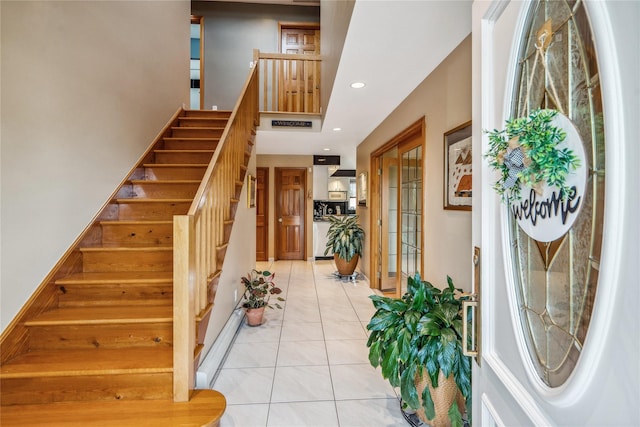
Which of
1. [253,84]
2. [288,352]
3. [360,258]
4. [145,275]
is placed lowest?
[288,352]

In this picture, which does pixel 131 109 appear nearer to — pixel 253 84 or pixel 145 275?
pixel 253 84

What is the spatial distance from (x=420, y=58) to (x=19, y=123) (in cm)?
257

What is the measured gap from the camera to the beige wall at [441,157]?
194 cm

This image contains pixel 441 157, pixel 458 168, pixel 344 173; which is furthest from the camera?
pixel 344 173

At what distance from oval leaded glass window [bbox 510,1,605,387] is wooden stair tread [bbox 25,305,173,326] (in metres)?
1.88

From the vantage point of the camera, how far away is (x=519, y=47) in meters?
0.77

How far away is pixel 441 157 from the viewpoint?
2.30 meters

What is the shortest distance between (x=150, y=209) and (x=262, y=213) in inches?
155

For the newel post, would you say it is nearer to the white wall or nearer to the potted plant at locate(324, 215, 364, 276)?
the white wall

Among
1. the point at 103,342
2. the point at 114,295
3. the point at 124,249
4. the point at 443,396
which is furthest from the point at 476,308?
the point at 124,249

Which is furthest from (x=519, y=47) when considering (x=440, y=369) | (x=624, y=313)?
(x=440, y=369)

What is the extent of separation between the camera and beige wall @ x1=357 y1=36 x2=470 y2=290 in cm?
194

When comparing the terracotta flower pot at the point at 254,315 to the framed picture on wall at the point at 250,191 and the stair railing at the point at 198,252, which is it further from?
the framed picture on wall at the point at 250,191

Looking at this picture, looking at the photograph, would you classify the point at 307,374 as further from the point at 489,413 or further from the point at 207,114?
the point at 207,114
